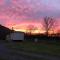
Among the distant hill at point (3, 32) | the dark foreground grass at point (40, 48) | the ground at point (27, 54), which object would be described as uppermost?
the distant hill at point (3, 32)

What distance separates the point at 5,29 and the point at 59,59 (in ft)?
227

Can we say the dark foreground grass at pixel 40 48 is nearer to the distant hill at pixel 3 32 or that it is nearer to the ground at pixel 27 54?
the ground at pixel 27 54

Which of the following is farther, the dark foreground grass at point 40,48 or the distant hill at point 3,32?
the distant hill at point 3,32

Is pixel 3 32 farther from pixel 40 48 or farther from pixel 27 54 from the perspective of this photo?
pixel 27 54

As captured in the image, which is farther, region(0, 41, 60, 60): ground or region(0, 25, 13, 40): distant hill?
region(0, 25, 13, 40): distant hill

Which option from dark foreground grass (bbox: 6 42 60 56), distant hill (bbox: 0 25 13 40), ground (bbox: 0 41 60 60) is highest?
distant hill (bbox: 0 25 13 40)

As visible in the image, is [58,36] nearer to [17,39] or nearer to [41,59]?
[17,39]

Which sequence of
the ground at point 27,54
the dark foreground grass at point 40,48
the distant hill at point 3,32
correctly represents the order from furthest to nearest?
1. the distant hill at point 3,32
2. the dark foreground grass at point 40,48
3. the ground at point 27,54

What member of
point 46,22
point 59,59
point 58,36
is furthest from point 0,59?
point 46,22

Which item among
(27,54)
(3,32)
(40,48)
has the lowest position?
(27,54)

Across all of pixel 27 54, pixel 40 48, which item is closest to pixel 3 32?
pixel 40 48

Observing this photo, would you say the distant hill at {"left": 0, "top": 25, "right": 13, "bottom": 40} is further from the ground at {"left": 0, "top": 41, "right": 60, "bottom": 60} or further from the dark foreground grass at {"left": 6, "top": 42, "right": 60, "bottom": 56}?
the ground at {"left": 0, "top": 41, "right": 60, "bottom": 60}

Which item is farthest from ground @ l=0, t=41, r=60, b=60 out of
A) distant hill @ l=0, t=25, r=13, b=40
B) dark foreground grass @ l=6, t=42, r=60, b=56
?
distant hill @ l=0, t=25, r=13, b=40

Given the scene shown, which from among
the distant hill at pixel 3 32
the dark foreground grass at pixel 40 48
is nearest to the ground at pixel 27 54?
the dark foreground grass at pixel 40 48
